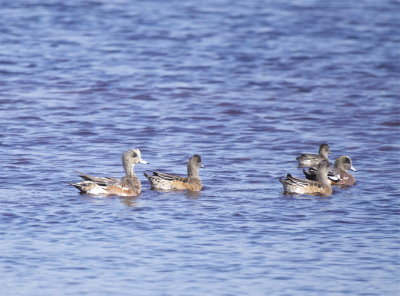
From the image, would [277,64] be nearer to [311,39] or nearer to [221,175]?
[311,39]

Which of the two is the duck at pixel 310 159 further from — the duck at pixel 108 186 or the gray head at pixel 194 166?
the duck at pixel 108 186

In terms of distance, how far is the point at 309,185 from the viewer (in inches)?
568

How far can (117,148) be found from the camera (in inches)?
681

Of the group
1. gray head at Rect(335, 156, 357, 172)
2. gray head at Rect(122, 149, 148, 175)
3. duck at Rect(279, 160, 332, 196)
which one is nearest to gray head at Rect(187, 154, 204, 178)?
gray head at Rect(122, 149, 148, 175)

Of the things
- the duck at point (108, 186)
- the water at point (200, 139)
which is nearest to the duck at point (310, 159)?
the water at point (200, 139)

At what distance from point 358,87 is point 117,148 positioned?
7.64 meters

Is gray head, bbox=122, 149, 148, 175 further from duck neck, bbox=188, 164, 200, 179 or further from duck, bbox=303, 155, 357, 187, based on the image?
duck, bbox=303, 155, 357, 187

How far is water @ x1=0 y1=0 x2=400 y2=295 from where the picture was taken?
10.7m

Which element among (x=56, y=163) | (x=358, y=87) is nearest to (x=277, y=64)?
(x=358, y=87)

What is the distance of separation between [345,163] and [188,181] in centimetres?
255

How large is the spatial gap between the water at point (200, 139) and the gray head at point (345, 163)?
0.30 m

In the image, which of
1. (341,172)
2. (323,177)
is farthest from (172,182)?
(341,172)

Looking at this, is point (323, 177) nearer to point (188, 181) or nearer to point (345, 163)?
point (345, 163)

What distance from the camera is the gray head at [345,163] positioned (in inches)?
611
